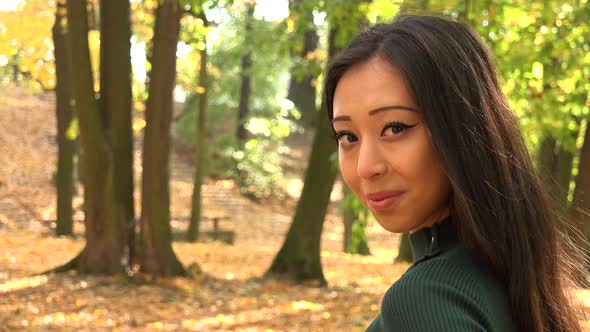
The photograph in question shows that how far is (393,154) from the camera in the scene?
1458mm

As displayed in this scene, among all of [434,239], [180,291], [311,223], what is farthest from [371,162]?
[311,223]

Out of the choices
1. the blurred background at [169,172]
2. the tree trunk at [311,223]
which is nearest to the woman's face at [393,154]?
the blurred background at [169,172]

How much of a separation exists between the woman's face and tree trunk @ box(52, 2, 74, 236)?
51.7ft

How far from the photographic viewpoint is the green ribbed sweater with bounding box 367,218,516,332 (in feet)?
3.95

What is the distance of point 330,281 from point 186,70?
25.4 feet

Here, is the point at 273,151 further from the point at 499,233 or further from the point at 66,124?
the point at 499,233

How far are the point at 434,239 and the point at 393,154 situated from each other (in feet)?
0.54

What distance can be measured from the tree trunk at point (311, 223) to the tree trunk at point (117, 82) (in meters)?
2.43

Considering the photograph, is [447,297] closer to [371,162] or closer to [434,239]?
[434,239]

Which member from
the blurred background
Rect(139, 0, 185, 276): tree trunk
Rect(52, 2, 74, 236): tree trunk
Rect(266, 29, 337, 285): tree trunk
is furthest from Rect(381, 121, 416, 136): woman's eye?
Rect(52, 2, 74, 236): tree trunk

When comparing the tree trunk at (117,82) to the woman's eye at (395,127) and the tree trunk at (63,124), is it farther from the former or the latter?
the woman's eye at (395,127)

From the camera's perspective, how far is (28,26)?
1664 centimetres

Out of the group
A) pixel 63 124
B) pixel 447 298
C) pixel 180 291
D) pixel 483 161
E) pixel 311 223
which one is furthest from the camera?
pixel 63 124

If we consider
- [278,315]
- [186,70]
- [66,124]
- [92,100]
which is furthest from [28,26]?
[278,315]
